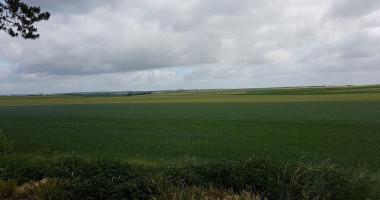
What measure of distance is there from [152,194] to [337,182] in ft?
13.0

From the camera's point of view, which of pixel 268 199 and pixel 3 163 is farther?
pixel 3 163

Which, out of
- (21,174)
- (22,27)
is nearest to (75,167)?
(21,174)

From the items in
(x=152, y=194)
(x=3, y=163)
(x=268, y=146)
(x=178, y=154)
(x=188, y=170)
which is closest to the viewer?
(x=152, y=194)

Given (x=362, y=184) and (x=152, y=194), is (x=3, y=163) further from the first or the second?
(x=362, y=184)

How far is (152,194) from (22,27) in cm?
1164

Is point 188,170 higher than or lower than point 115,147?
higher

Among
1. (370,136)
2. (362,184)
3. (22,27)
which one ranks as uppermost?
(22,27)

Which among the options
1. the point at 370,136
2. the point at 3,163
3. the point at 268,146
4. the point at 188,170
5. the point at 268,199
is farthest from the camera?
the point at 370,136

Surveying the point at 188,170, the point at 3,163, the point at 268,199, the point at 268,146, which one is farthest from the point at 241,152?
the point at 3,163

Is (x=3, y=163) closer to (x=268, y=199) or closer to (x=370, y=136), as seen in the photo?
(x=268, y=199)

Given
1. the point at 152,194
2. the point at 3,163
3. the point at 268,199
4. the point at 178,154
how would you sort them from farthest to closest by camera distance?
the point at 178,154
the point at 3,163
the point at 268,199
the point at 152,194

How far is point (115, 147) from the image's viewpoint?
570 inches

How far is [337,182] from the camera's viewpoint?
19.0 feet

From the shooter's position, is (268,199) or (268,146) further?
(268,146)
